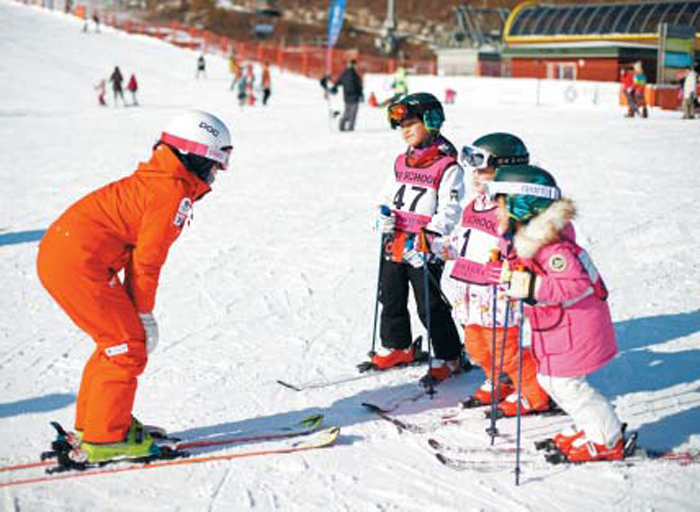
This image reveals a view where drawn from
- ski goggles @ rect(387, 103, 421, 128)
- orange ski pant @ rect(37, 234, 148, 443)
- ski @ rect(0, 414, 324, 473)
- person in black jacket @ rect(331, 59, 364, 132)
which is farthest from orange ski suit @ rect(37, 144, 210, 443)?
person in black jacket @ rect(331, 59, 364, 132)

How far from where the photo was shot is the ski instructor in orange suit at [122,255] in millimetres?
3727

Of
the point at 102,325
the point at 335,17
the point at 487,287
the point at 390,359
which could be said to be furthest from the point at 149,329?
the point at 335,17

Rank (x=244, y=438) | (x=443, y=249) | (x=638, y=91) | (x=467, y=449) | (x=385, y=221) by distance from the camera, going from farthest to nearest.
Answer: (x=638, y=91) → (x=385, y=221) → (x=443, y=249) → (x=244, y=438) → (x=467, y=449)

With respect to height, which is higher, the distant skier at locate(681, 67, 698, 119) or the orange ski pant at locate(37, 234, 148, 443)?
the distant skier at locate(681, 67, 698, 119)

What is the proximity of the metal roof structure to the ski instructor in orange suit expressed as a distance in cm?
3515

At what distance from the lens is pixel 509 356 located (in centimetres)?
455

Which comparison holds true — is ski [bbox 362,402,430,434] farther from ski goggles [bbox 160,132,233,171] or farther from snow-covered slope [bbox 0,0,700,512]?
ski goggles [bbox 160,132,233,171]

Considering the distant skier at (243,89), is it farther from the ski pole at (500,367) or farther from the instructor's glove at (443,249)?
the ski pole at (500,367)

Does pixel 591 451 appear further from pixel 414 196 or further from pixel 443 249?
pixel 414 196

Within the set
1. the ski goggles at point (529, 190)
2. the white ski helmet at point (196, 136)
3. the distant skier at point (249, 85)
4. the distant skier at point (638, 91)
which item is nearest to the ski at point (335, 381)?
the white ski helmet at point (196, 136)

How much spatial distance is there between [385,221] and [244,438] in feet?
5.70

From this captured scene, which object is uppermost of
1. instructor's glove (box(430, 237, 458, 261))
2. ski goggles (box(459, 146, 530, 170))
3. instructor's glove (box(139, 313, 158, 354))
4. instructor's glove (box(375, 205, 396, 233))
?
ski goggles (box(459, 146, 530, 170))

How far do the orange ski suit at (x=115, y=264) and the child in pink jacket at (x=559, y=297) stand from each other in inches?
66.2

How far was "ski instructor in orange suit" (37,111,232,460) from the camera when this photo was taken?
373 cm
